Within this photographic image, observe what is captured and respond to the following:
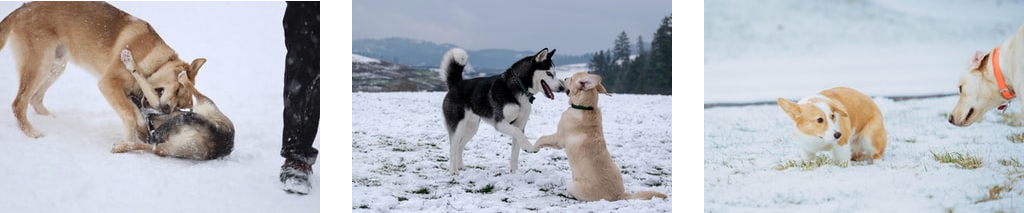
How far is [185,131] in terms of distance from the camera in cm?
433

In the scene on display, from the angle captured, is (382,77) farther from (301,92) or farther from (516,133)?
(516,133)

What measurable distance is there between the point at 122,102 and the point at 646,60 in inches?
97.1

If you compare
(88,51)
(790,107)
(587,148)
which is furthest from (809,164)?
(88,51)

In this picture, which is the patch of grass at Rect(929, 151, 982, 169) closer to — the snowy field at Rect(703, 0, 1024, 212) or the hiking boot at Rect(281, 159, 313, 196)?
the snowy field at Rect(703, 0, 1024, 212)

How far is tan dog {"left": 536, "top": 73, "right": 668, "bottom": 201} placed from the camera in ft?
14.3

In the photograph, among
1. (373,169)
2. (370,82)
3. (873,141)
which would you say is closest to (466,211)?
(373,169)

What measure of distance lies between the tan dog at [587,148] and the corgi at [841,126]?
2.75ft

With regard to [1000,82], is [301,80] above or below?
above

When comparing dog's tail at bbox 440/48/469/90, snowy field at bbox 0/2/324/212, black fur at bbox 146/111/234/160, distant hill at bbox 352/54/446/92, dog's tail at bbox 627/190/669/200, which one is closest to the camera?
snowy field at bbox 0/2/324/212

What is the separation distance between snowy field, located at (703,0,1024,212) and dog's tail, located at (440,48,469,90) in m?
1.22

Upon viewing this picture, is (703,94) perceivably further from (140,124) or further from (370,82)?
(140,124)

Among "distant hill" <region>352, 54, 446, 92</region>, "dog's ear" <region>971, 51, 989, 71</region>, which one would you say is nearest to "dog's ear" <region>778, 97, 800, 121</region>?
"dog's ear" <region>971, 51, 989, 71</region>

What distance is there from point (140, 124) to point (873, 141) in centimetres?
340

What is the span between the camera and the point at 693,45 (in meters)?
4.69
